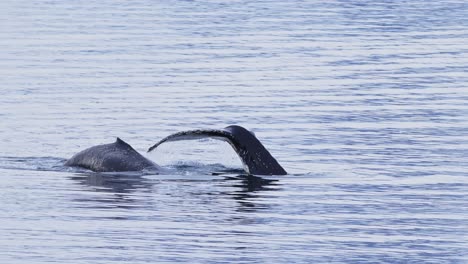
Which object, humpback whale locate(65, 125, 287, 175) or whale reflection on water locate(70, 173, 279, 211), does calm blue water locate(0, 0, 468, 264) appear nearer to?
whale reflection on water locate(70, 173, 279, 211)

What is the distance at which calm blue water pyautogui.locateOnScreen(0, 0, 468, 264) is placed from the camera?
16.5 m

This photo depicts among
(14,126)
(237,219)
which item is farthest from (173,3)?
(237,219)

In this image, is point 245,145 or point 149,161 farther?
point 149,161

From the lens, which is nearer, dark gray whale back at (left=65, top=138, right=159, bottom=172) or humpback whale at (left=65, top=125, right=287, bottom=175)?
humpback whale at (left=65, top=125, right=287, bottom=175)

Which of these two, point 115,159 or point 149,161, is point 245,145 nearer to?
point 149,161

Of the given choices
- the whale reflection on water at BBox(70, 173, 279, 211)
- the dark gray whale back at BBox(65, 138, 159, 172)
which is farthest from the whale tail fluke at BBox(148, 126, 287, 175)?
the dark gray whale back at BBox(65, 138, 159, 172)

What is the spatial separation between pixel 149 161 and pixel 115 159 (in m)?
0.45

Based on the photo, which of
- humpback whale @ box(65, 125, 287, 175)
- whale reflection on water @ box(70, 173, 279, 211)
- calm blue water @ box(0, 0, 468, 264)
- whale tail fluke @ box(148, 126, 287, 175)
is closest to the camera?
calm blue water @ box(0, 0, 468, 264)

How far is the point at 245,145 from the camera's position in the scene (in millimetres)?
20047

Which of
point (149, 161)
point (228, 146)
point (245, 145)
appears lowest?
point (228, 146)

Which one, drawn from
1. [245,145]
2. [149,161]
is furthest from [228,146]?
[245,145]

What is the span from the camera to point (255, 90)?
32.4 metres

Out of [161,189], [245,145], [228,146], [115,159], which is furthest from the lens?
[228,146]

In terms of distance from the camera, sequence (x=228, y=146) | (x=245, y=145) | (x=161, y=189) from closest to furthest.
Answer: (x=161, y=189) → (x=245, y=145) → (x=228, y=146)
